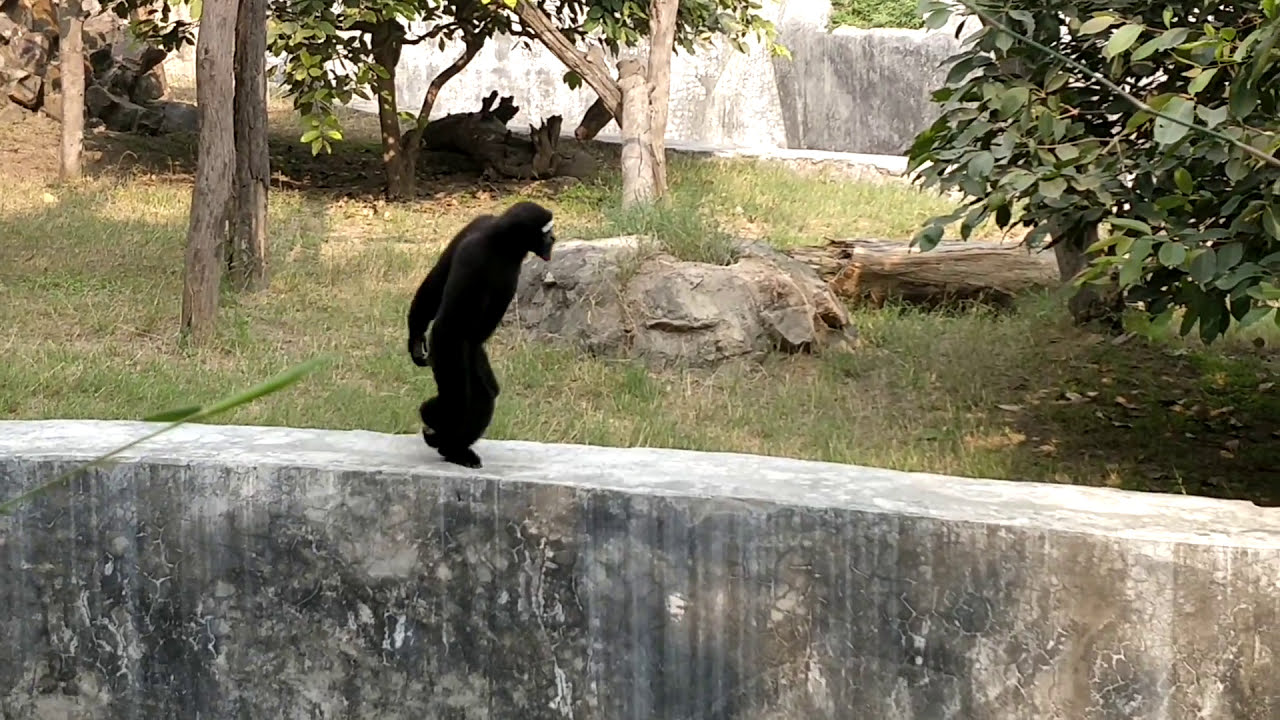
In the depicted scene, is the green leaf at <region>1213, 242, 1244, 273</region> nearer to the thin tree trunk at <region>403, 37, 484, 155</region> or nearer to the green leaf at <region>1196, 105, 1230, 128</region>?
the green leaf at <region>1196, 105, 1230, 128</region>

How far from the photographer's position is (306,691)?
12.3ft

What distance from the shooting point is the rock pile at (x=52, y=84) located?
14.7m

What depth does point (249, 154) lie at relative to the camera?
8.70 m

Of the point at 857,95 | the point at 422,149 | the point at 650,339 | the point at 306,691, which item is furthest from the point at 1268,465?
the point at 857,95

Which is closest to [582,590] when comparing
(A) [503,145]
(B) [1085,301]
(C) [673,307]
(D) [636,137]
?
(C) [673,307]

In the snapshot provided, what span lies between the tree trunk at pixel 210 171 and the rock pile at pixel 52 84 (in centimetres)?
763

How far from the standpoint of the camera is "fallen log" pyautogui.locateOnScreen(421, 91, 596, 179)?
1345cm

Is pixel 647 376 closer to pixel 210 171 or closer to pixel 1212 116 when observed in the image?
pixel 210 171

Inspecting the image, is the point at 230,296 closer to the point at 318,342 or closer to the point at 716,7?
the point at 318,342

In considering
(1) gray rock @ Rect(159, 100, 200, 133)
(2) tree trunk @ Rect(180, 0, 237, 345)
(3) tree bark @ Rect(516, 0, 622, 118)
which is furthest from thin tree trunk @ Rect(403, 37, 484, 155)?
(2) tree trunk @ Rect(180, 0, 237, 345)

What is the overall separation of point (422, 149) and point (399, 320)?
6785mm

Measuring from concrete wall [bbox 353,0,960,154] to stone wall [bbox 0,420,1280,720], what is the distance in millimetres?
13695

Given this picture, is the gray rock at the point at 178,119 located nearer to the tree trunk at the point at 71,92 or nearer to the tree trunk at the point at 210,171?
the tree trunk at the point at 71,92

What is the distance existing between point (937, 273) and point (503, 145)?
240 inches
